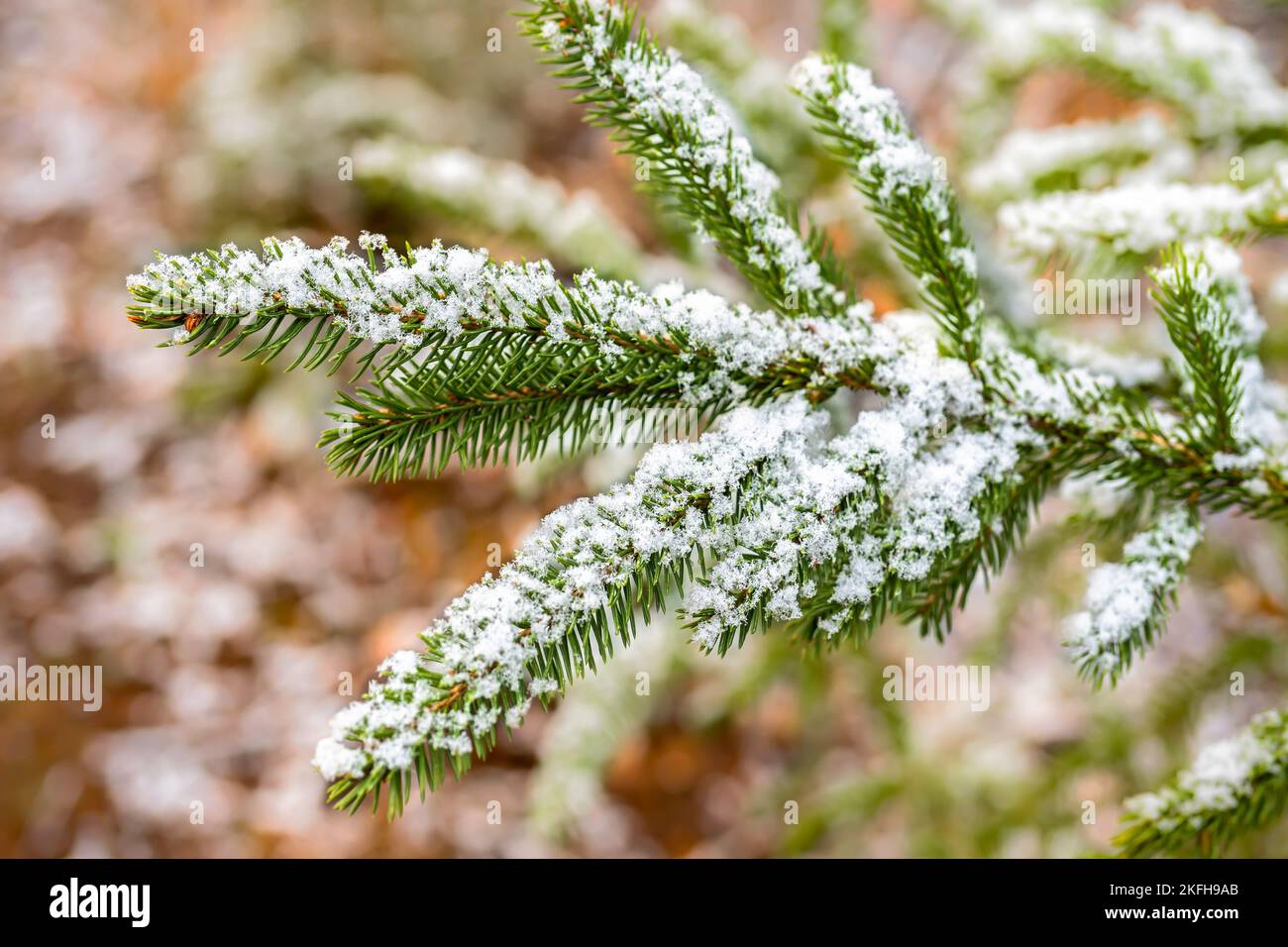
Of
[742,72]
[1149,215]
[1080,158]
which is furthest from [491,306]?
[1080,158]

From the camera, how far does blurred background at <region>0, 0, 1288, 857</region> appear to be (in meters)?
1.76

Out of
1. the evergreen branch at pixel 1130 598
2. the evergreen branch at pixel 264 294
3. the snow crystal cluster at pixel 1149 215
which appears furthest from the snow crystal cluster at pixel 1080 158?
the evergreen branch at pixel 264 294

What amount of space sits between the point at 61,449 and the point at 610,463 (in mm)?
2844

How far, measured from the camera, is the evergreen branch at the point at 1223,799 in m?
0.86

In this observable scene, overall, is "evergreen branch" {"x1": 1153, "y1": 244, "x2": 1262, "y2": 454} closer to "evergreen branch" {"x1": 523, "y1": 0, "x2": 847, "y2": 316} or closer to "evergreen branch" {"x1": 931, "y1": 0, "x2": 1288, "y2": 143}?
"evergreen branch" {"x1": 523, "y1": 0, "x2": 847, "y2": 316}

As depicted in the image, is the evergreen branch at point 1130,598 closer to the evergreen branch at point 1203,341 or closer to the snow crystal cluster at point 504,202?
A: the evergreen branch at point 1203,341

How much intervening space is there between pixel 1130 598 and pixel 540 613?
566mm

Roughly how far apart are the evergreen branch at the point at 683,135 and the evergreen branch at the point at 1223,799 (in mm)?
647

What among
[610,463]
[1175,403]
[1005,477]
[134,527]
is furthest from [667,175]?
[134,527]

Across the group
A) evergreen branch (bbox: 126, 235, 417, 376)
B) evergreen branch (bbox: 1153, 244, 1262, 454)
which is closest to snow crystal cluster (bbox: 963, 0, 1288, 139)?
evergreen branch (bbox: 1153, 244, 1262, 454)

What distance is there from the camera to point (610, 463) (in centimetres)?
176

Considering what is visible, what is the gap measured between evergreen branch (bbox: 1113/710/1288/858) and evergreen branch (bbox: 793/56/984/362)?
0.52 metres
